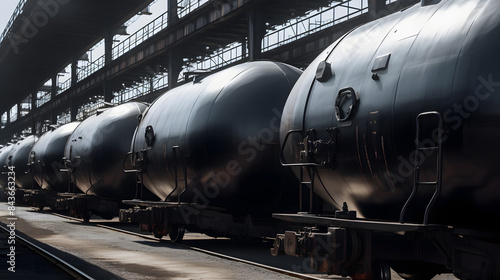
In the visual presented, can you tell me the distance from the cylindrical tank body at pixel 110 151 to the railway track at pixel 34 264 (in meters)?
4.57

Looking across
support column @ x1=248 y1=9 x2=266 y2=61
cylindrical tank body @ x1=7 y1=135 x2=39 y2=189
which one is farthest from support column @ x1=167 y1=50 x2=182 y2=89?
support column @ x1=248 y1=9 x2=266 y2=61

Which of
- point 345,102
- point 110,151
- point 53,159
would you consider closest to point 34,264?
point 345,102

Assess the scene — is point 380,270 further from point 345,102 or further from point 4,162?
point 4,162

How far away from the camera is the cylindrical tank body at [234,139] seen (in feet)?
43.2

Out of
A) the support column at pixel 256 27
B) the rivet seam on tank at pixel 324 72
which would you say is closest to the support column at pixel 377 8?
the support column at pixel 256 27

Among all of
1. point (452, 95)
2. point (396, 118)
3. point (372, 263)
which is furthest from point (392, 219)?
point (452, 95)

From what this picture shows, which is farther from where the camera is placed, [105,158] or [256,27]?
[256,27]

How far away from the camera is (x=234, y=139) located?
1327 cm

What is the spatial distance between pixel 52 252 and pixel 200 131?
426 centimetres

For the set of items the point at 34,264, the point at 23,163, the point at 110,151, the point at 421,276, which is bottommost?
the point at 34,264

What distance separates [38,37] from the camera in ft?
171

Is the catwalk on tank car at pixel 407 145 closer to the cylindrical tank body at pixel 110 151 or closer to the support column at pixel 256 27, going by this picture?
the cylindrical tank body at pixel 110 151

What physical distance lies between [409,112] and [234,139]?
6373 millimetres

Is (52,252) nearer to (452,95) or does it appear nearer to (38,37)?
(452,95)
